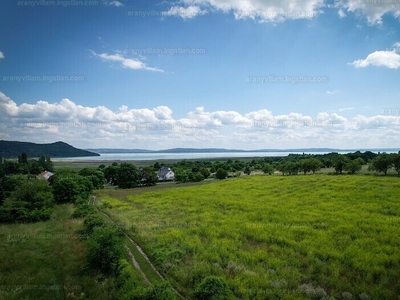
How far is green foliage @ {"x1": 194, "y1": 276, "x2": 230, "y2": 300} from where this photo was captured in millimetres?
10844

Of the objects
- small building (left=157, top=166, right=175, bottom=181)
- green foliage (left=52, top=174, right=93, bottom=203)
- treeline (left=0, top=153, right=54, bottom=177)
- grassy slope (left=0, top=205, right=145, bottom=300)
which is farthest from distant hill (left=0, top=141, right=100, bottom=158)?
grassy slope (left=0, top=205, right=145, bottom=300)

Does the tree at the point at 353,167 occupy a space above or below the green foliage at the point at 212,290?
above

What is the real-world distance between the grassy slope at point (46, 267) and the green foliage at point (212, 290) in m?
4.88

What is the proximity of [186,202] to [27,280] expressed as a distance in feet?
75.7

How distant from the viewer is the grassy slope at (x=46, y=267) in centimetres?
1291

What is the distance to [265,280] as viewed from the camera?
42.3 feet

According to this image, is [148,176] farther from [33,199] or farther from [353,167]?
[353,167]

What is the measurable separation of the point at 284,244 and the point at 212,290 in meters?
9.03

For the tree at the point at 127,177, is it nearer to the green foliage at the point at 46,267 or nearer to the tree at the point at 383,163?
the green foliage at the point at 46,267

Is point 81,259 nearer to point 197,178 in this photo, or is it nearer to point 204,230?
point 204,230

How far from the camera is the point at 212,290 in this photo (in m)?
11.1

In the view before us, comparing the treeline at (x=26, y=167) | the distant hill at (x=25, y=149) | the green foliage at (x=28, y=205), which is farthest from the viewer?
the distant hill at (x=25, y=149)

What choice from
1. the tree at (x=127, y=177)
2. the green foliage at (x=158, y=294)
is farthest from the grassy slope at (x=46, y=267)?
the tree at (x=127, y=177)

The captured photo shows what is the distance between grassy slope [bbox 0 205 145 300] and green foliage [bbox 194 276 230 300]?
4.88 meters
